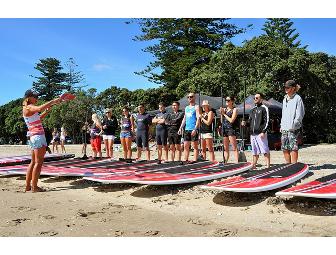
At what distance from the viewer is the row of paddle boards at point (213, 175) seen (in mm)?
5070

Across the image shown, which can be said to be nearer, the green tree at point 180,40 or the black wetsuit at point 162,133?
Result: the black wetsuit at point 162,133

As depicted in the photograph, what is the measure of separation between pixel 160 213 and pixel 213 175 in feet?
5.90

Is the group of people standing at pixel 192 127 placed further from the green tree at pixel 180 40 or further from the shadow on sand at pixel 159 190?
the green tree at pixel 180 40

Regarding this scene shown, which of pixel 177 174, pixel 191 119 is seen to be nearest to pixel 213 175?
pixel 177 174

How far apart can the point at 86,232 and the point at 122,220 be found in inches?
24.5

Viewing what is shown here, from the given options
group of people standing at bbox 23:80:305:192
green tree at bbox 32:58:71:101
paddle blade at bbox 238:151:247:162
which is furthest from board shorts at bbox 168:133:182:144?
green tree at bbox 32:58:71:101

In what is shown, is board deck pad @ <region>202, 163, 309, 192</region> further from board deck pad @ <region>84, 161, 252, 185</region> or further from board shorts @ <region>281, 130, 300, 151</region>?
board deck pad @ <region>84, 161, 252, 185</region>

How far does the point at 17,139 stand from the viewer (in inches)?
2066

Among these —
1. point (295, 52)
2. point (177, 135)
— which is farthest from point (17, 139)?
point (177, 135)

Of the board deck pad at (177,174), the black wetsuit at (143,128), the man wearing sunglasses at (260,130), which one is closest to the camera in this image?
the board deck pad at (177,174)

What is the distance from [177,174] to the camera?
21.7 feet

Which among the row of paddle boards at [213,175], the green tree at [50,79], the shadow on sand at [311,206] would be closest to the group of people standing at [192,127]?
the row of paddle boards at [213,175]

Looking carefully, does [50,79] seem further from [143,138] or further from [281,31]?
[143,138]
